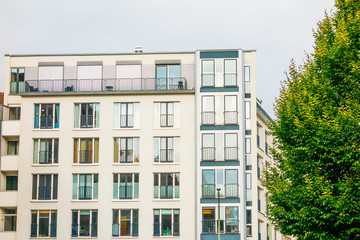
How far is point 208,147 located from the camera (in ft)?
221

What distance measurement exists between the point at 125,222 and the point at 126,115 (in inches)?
397

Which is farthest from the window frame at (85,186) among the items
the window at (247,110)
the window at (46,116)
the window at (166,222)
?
the window at (247,110)

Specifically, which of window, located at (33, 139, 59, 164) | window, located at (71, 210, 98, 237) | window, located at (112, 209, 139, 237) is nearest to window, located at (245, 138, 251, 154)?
window, located at (112, 209, 139, 237)

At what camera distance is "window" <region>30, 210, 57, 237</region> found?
66875mm

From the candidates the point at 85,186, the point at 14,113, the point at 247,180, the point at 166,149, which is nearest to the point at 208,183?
the point at 247,180

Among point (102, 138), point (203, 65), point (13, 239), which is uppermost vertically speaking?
point (203, 65)

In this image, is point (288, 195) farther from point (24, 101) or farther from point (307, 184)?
point (24, 101)

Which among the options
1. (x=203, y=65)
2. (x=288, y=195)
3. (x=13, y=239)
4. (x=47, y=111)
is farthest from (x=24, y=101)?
(x=288, y=195)

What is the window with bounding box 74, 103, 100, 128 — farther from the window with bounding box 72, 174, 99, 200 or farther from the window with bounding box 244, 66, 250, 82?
the window with bounding box 244, 66, 250, 82

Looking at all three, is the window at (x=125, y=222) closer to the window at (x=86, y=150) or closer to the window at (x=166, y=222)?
the window at (x=166, y=222)

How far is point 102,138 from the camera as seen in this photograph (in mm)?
68438

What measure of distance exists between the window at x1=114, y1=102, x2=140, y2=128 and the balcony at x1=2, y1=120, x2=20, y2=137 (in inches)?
372

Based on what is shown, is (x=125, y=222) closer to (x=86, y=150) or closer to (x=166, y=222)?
(x=166, y=222)

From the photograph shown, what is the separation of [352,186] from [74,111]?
42.4 meters
